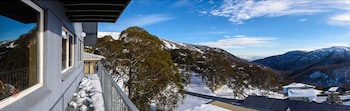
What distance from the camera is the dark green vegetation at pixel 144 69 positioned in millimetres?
17516

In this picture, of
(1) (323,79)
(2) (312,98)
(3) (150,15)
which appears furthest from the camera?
(1) (323,79)

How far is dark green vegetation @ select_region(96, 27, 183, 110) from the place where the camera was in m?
17.5

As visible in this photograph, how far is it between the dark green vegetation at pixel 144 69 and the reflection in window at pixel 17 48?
47.3 feet

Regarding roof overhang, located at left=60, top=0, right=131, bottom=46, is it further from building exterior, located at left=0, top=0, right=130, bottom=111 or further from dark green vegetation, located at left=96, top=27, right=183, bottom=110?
dark green vegetation, located at left=96, top=27, right=183, bottom=110

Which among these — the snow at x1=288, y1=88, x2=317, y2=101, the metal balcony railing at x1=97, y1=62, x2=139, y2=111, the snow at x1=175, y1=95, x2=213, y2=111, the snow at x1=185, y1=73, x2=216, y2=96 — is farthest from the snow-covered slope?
the metal balcony railing at x1=97, y1=62, x2=139, y2=111

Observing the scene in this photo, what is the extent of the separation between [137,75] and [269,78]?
22.3 metres

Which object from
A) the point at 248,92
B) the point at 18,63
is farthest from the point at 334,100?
the point at 18,63

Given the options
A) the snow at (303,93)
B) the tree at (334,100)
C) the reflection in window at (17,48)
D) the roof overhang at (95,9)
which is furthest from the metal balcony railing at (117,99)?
the tree at (334,100)

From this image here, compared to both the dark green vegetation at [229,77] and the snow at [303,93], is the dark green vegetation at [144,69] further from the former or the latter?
the dark green vegetation at [229,77]

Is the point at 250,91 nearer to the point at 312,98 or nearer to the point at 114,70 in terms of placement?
the point at 312,98

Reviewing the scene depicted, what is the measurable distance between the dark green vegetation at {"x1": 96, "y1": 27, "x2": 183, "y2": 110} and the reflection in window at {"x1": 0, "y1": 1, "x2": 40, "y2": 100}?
1441cm

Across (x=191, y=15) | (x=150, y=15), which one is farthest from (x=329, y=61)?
(x=150, y=15)

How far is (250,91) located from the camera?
33.1 meters

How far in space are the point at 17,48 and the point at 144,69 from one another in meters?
15.9
